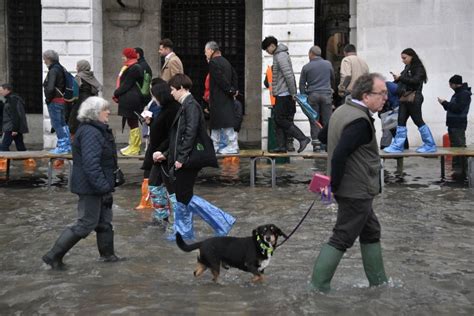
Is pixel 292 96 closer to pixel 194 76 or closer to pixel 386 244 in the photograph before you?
pixel 386 244

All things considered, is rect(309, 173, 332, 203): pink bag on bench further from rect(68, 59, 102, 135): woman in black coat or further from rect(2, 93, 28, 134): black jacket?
rect(2, 93, 28, 134): black jacket

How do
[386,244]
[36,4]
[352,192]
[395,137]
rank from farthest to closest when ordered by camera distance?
[36,4], [395,137], [386,244], [352,192]

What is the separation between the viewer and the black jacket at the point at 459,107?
15.8 m

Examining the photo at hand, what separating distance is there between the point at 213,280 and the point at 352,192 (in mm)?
1589

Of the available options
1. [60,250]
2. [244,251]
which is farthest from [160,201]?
[244,251]

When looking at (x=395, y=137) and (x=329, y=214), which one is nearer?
(x=329, y=214)

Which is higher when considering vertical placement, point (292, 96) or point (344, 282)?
point (292, 96)

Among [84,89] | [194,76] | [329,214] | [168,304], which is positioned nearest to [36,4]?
[194,76]

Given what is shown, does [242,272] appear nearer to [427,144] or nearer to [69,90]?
[427,144]

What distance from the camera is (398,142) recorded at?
45.9 ft

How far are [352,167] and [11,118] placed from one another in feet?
35.0

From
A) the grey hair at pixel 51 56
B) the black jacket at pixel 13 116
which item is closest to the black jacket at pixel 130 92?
the grey hair at pixel 51 56

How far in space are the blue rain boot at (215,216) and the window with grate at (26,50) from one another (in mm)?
12761

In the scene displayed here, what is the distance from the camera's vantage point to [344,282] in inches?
305
